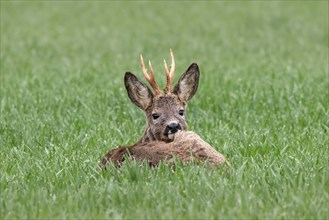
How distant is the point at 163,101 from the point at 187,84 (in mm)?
426

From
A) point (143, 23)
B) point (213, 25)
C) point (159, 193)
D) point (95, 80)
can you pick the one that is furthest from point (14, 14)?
point (159, 193)

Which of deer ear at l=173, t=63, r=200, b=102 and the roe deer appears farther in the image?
deer ear at l=173, t=63, r=200, b=102

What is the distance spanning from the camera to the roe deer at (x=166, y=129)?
7.49m

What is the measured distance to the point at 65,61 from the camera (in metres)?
18.8

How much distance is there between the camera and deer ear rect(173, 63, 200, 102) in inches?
352

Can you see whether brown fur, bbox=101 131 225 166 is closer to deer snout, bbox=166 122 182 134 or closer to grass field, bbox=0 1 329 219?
grass field, bbox=0 1 329 219

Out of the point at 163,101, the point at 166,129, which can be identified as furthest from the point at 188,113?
the point at 166,129

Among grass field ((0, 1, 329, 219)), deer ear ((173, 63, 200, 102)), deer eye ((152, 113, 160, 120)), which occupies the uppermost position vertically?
deer ear ((173, 63, 200, 102))

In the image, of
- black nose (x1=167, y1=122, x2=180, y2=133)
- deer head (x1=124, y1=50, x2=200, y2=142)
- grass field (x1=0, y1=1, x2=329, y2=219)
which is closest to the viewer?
grass field (x1=0, y1=1, x2=329, y2=219)

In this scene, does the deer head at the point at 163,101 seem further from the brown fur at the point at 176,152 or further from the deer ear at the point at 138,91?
the brown fur at the point at 176,152

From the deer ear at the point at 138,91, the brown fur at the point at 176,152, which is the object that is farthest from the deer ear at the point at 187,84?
the brown fur at the point at 176,152

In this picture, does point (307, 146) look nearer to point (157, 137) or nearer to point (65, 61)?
point (157, 137)

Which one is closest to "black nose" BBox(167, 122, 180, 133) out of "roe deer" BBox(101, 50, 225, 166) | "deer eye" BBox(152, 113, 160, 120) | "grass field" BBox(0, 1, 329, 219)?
"roe deer" BBox(101, 50, 225, 166)

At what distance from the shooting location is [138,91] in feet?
29.3
